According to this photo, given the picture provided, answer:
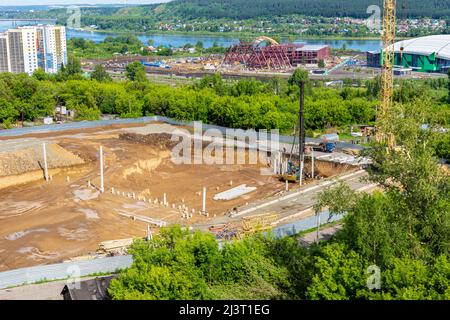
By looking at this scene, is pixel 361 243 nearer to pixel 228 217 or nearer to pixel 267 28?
pixel 228 217

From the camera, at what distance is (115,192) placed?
2578 centimetres

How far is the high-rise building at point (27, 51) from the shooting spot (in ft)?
244

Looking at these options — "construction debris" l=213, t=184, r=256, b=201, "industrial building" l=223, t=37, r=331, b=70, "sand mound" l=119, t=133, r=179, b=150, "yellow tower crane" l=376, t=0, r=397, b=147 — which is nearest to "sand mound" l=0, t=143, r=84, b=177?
"sand mound" l=119, t=133, r=179, b=150

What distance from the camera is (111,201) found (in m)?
24.5

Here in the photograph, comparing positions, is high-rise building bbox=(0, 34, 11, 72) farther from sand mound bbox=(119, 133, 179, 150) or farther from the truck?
the truck

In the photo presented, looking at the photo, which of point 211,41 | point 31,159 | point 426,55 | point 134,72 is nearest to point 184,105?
point 31,159

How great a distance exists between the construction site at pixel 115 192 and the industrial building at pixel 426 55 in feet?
165

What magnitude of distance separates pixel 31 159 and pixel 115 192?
5.90m

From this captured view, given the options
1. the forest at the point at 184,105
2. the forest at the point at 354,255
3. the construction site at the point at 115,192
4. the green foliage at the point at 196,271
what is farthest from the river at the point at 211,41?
the green foliage at the point at 196,271

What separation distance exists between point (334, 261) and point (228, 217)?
991 centimetres

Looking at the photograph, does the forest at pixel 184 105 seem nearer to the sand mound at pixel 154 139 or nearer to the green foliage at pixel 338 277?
the sand mound at pixel 154 139

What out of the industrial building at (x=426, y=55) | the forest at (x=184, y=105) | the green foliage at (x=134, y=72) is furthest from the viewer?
the industrial building at (x=426, y=55)

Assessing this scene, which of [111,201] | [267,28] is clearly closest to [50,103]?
[111,201]

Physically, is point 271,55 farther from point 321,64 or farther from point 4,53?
point 4,53
